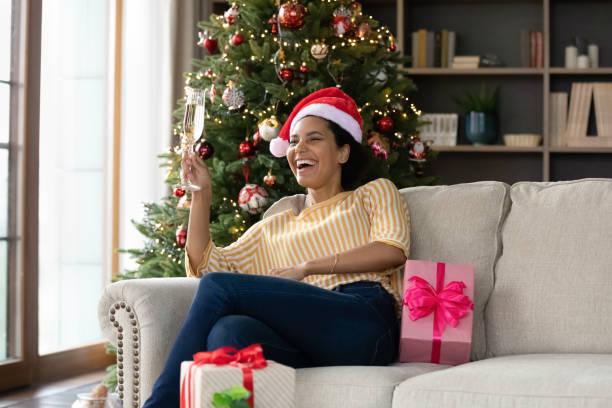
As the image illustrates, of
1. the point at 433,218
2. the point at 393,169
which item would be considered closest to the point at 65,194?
the point at 393,169

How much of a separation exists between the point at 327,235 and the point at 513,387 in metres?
0.82

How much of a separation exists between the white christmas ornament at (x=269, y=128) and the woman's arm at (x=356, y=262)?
38.6 inches

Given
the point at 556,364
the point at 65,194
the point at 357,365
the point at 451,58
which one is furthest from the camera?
the point at 451,58

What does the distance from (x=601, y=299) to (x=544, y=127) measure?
2.84 meters

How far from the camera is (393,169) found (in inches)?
142

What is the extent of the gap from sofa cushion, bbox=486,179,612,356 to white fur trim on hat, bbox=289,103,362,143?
0.57 m

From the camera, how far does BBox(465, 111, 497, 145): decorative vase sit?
5.03 meters

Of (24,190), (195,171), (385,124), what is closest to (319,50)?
(385,124)

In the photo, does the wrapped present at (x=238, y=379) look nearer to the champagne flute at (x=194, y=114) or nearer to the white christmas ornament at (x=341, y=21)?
the champagne flute at (x=194, y=114)

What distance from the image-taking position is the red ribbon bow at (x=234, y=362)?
64.8 inches

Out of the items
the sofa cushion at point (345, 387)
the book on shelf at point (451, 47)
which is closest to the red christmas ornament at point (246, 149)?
the sofa cushion at point (345, 387)

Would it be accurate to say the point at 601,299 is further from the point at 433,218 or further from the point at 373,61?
the point at 373,61

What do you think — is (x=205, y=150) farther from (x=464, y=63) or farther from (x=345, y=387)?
(x=464, y=63)

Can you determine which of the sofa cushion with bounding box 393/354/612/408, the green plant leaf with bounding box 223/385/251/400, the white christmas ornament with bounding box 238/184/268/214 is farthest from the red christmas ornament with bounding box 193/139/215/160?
the green plant leaf with bounding box 223/385/251/400
